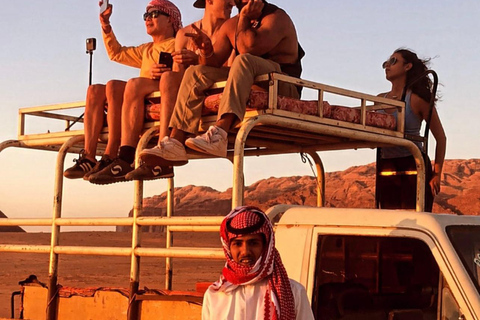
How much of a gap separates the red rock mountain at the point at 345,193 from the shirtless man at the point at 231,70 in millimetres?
44915

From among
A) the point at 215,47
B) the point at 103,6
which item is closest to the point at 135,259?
the point at 215,47

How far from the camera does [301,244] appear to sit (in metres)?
4.53

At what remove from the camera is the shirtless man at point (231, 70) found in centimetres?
555

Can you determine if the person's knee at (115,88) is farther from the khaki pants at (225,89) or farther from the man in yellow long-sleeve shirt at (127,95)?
the khaki pants at (225,89)

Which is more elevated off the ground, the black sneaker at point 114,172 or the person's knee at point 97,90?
the person's knee at point 97,90

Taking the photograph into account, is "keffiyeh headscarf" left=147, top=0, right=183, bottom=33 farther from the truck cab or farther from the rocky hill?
the rocky hill

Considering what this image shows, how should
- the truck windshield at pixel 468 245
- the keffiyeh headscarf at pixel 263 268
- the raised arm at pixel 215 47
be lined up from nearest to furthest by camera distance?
the keffiyeh headscarf at pixel 263 268
the truck windshield at pixel 468 245
the raised arm at pixel 215 47

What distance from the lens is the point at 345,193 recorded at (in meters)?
63.2

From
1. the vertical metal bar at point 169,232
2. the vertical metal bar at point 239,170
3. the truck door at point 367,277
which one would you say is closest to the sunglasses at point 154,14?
the vertical metal bar at point 169,232

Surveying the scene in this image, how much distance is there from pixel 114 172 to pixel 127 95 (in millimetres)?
658

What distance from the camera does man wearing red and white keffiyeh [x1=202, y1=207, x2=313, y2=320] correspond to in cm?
364

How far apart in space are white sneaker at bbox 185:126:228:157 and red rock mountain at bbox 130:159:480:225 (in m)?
45.8

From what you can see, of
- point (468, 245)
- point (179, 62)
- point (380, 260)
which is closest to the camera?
point (468, 245)

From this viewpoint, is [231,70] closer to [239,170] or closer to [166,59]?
[239,170]
